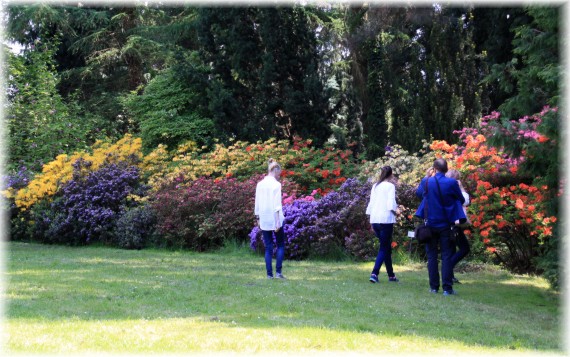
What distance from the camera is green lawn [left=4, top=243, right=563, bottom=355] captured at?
5508 mm

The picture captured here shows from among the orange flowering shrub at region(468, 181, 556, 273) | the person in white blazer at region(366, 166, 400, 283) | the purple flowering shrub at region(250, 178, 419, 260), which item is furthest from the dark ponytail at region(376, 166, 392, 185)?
the purple flowering shrub at region(250, 178, 419, 260)

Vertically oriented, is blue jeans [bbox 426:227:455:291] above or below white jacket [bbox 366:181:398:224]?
below

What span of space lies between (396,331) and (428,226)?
303cm

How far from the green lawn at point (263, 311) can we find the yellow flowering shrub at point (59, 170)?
643 cm

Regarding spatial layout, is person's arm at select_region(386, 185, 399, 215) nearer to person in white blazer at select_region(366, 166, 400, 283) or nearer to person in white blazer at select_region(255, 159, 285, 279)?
person in white blazer at select_region(366, 166, 400, 283)

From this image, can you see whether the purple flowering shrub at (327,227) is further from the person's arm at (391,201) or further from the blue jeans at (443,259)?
the blue jeans at (443,259)

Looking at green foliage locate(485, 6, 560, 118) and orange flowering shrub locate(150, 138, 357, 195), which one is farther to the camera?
orange flowering shrub locate(150, 138, 357, 195)

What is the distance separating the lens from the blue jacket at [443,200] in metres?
8.76

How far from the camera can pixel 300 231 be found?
43.1 feet

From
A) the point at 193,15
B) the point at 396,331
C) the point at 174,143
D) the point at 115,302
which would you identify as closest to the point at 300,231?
the point at 115,302

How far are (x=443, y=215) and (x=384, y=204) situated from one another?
1.14 meters

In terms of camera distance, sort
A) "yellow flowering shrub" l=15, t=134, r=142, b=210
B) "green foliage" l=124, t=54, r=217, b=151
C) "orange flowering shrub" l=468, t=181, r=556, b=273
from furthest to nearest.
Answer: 1. "green foliage" l=124, t=54, r=217, b=151
2. "yellow flowering shrub" l=15, t=134, r=142, b=210
3. "orange flowering shrub" l=468, t=181, r=556, b=273

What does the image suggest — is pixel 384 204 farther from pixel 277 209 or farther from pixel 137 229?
pixel 137 229

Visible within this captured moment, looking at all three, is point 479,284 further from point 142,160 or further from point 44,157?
point 44,157
